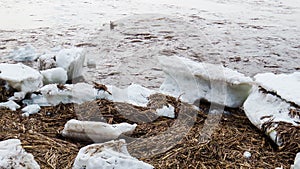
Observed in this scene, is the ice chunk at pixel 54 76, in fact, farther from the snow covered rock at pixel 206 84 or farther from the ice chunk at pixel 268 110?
the ice chunk at pixel 268 110

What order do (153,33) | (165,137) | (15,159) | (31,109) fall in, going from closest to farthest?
(15,159) → (165,137) → (31,109) → (153,33)

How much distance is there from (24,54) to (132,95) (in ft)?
6.61

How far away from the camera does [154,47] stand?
5121 mm

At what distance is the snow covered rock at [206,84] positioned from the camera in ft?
9.47

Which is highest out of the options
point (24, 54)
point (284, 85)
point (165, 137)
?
point (284, 85)

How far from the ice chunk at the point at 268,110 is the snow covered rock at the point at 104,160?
957mm

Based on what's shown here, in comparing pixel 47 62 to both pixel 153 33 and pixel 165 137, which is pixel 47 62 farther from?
pixel 153 33

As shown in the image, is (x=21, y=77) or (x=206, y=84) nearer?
(x=21, y=77)

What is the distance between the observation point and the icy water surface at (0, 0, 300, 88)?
4438 mm

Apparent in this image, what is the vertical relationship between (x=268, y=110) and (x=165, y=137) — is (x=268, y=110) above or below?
above

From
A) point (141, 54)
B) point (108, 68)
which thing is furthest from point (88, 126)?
point (141, 54)

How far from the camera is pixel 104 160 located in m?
1.81

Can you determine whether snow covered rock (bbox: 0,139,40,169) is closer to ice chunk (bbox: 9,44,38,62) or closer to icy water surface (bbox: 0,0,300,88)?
icy water surface (bbox: 0,0,300,88)

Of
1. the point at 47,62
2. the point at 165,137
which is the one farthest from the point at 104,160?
the point at 47,62
